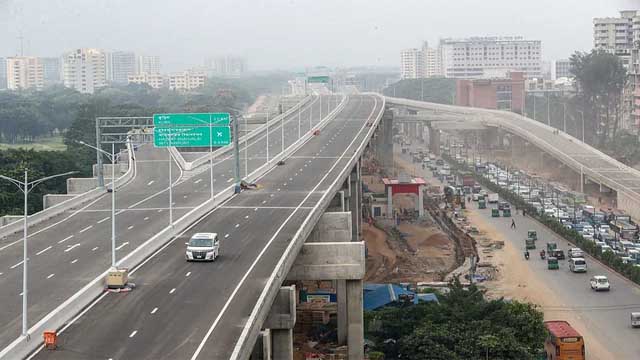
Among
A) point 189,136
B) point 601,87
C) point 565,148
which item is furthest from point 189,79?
point 189,136

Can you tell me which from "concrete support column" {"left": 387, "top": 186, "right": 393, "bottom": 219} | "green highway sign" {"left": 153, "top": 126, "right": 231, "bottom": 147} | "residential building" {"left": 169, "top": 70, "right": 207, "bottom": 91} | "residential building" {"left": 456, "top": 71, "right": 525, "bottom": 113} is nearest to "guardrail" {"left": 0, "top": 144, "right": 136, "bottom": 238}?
"green highway sign" {"left": 153, "top": 126, "right": 231, "bottom": 147}

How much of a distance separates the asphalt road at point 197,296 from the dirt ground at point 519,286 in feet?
36.1

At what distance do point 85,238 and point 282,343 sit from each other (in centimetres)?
1077

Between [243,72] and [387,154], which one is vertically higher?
[243,72]

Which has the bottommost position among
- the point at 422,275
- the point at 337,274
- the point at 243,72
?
the point at 422,275

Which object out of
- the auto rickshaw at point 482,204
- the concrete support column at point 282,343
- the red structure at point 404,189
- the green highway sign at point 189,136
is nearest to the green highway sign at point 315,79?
the auto rickshaw at point 482,204

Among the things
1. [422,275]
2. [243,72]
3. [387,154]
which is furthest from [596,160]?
[243,72]

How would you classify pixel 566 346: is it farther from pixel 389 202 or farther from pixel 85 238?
pixel 389 202

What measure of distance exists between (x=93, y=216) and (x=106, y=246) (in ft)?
26.4

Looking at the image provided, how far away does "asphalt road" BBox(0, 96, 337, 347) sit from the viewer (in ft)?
78.9

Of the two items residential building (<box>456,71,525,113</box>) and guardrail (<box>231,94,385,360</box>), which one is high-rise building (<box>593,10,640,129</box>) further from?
guardrail (<box>231,94,385,360</box>)

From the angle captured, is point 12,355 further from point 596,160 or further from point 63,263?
point 596,160

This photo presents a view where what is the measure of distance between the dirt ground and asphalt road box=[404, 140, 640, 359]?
26 centimetres

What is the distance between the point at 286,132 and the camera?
86.6 meters
